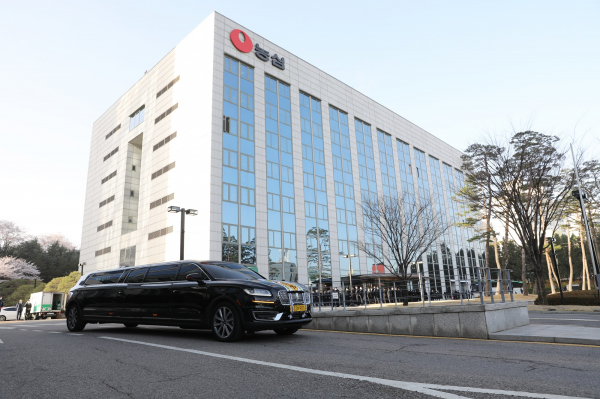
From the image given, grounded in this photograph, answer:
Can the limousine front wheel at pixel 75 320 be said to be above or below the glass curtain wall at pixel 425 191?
below

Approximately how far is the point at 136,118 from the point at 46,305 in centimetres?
2478

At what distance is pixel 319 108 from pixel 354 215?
13.3 m

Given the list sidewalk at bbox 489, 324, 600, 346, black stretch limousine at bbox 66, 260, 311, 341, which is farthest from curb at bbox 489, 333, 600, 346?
black stretch limousine at bbox 66, 260, 311, 341

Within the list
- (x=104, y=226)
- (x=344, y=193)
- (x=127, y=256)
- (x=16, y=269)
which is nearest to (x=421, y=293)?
(x=344, y=193)

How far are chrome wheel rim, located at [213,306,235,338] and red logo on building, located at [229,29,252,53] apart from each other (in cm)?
3572

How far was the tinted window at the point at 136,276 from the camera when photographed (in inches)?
381

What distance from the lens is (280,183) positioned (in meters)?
39.2

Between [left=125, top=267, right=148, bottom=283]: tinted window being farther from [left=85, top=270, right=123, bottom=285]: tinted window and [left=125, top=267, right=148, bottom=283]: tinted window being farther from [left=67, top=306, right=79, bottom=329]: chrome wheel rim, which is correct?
[left=67, top=306, right=79, bottom=329]: chrome wheel rim

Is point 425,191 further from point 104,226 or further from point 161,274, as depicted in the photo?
point 161,274

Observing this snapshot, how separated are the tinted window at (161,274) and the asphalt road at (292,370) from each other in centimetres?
166

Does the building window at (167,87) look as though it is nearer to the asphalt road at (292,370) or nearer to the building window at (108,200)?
the building window at (108,200)

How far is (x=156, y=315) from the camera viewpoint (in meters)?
8.91

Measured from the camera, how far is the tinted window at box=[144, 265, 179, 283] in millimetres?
9086

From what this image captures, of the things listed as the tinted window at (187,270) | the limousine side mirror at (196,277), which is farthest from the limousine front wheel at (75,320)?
the limousine side mirror at (196,277)
